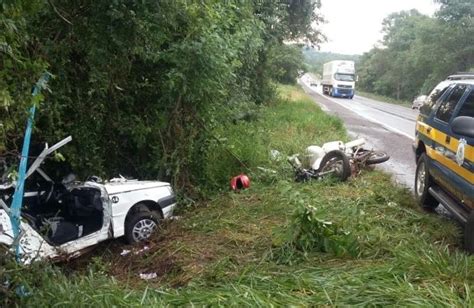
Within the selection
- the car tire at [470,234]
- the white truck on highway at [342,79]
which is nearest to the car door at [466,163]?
the car tire at [470,234]

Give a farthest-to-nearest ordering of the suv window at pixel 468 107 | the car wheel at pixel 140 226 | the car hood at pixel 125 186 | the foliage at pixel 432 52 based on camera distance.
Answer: the foliage at pixel 432 52 → the car wheel at pixel 140 226 → the car hood at pixel 125 186 → the suv window at pixel 468 107

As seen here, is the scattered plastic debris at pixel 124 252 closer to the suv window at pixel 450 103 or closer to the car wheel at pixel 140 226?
the car wheel at pixel 140 226

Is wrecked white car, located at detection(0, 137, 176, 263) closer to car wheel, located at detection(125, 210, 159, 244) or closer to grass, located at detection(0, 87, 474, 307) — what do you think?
car wheel, located at detection(125, 210, 159, 244)

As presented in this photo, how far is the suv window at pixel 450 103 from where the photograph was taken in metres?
6.16

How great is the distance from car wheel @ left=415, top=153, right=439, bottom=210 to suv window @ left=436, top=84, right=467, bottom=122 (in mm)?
754

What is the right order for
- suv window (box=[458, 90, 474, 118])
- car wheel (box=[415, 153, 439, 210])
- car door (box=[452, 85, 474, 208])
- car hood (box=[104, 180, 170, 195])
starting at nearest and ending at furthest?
car door (box=[452, 85, 474, 208]) → suv window (box=[458, 90, 474, 118]) → car hood (box=[104, 180, 170, 195]) → car wheel (box=[415, 153, 439, 210])

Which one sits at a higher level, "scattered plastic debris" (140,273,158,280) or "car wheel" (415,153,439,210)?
"car wheel" (415,153,439,210)

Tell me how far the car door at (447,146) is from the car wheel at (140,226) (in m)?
3.66

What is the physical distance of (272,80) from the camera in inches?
826

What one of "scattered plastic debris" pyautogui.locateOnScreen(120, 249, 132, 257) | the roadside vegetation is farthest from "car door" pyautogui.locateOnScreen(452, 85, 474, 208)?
"scattered plastic debris" pyautogui.locateOnScreen(120, 249, 132, 257)

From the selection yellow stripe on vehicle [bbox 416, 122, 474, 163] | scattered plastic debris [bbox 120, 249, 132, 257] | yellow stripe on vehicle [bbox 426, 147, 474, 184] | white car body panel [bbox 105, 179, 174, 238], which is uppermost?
yellow stripe on vehicle [bbox 416, 122, 474, 163]

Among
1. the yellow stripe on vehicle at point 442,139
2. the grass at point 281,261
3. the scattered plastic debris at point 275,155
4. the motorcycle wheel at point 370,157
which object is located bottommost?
the grass at point 281,261

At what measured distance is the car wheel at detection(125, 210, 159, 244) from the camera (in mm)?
6086

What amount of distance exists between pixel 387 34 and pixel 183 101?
85670mm
